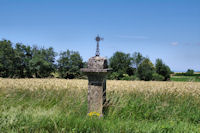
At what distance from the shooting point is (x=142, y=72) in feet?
114

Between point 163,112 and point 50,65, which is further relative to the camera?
point 50,65

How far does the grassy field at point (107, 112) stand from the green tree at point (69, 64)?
22.2 metres

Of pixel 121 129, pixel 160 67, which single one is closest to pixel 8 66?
pixel 121 129

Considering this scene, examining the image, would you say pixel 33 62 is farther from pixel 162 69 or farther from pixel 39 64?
pixel 162 69

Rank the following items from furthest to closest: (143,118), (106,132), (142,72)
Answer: (142,72) < (143,118) < (106,132)

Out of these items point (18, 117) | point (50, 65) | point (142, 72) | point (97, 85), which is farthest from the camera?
point (142, 72)

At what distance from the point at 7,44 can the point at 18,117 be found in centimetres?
2544

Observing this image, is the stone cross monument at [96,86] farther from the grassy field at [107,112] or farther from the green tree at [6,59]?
the green tree at [6,59]

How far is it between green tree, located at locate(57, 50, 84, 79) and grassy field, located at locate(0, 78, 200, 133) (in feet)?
72.7

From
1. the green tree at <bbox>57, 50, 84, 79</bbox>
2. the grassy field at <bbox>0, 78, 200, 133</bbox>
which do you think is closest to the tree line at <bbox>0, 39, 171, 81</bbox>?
the green tree at <bbox>57, 50, 84, 79</bbox>

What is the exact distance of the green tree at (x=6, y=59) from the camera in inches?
987

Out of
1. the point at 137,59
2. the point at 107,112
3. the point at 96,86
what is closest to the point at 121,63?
the point at 137,59

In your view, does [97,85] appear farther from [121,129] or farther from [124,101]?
[121,129]

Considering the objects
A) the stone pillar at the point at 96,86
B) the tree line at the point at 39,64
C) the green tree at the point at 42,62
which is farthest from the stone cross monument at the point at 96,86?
the green tree at the point at 42,62
